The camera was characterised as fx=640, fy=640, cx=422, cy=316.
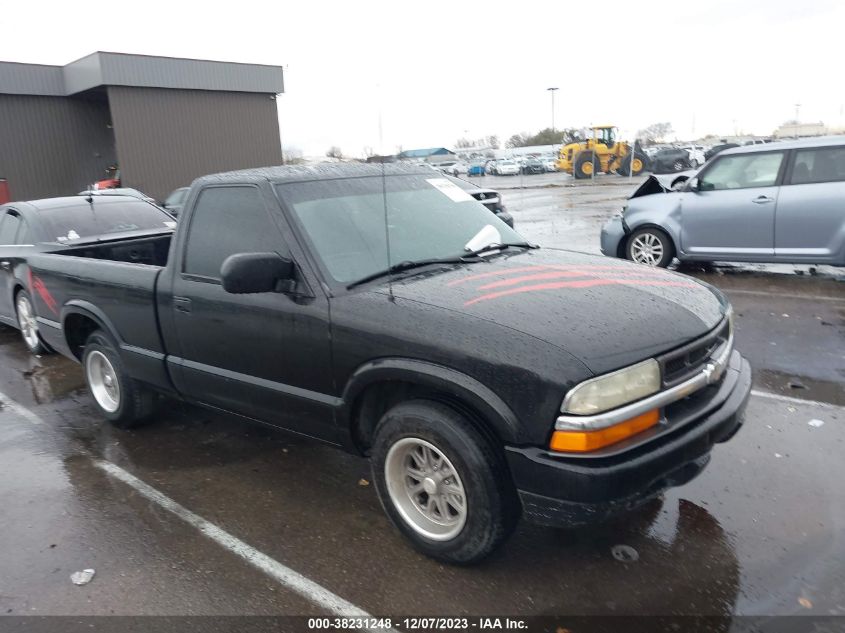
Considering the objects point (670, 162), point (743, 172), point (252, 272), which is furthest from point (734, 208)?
point (670, 162)

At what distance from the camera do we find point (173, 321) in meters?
4.15

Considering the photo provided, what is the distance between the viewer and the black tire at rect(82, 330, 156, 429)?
4.77 m

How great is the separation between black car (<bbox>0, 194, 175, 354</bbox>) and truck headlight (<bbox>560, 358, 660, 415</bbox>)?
5644mm

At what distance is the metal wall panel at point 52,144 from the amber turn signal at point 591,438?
95.1 feet

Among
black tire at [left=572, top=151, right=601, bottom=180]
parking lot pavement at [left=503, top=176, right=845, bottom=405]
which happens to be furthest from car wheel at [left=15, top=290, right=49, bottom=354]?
black tire at [left=572, top=151, right=601, bottom=180]

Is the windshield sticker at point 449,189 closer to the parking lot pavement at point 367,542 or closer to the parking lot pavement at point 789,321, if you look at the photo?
the parking lot pavement at point 367,542

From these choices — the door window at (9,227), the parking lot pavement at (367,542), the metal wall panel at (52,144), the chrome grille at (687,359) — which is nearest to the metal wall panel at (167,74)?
the metal wall panel at (52,144)

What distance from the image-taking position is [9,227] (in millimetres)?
7469

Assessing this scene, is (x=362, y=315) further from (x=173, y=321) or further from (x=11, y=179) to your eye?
(x=11, y=179)

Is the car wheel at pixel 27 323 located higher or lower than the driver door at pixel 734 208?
lower

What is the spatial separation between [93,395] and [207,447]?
130 centimetres

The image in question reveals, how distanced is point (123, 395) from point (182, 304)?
1.23 meters

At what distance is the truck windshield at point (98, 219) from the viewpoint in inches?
272

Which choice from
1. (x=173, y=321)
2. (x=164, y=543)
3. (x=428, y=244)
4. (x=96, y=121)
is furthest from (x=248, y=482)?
(x=96, y=121)
